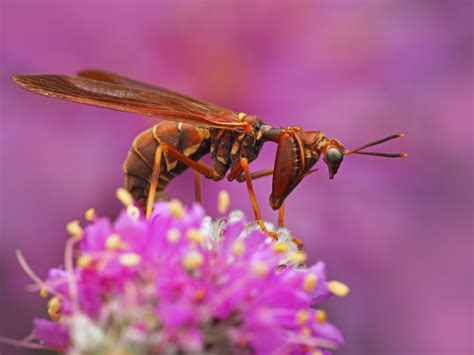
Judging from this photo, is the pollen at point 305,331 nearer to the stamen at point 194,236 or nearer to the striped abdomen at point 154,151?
the stamen at point 194,236

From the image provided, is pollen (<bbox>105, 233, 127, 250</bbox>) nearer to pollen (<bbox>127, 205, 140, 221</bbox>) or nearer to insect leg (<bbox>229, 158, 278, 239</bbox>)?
pollen (<bbox>127, 205, 140, 221</bbox>)

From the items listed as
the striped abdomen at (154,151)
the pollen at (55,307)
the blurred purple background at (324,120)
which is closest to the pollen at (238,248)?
the pollen at (55,307)

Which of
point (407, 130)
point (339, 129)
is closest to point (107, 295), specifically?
point (339, 129)

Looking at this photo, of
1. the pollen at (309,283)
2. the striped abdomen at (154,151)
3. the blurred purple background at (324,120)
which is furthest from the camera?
the blurred purple background at (324,120)

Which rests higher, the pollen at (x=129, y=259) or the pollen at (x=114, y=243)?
the pollen at (x=114, y=243)

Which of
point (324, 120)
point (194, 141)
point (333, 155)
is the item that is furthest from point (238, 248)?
point (324, 120)

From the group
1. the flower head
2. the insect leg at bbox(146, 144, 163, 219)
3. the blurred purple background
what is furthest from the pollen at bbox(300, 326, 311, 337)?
the blurred purple background
